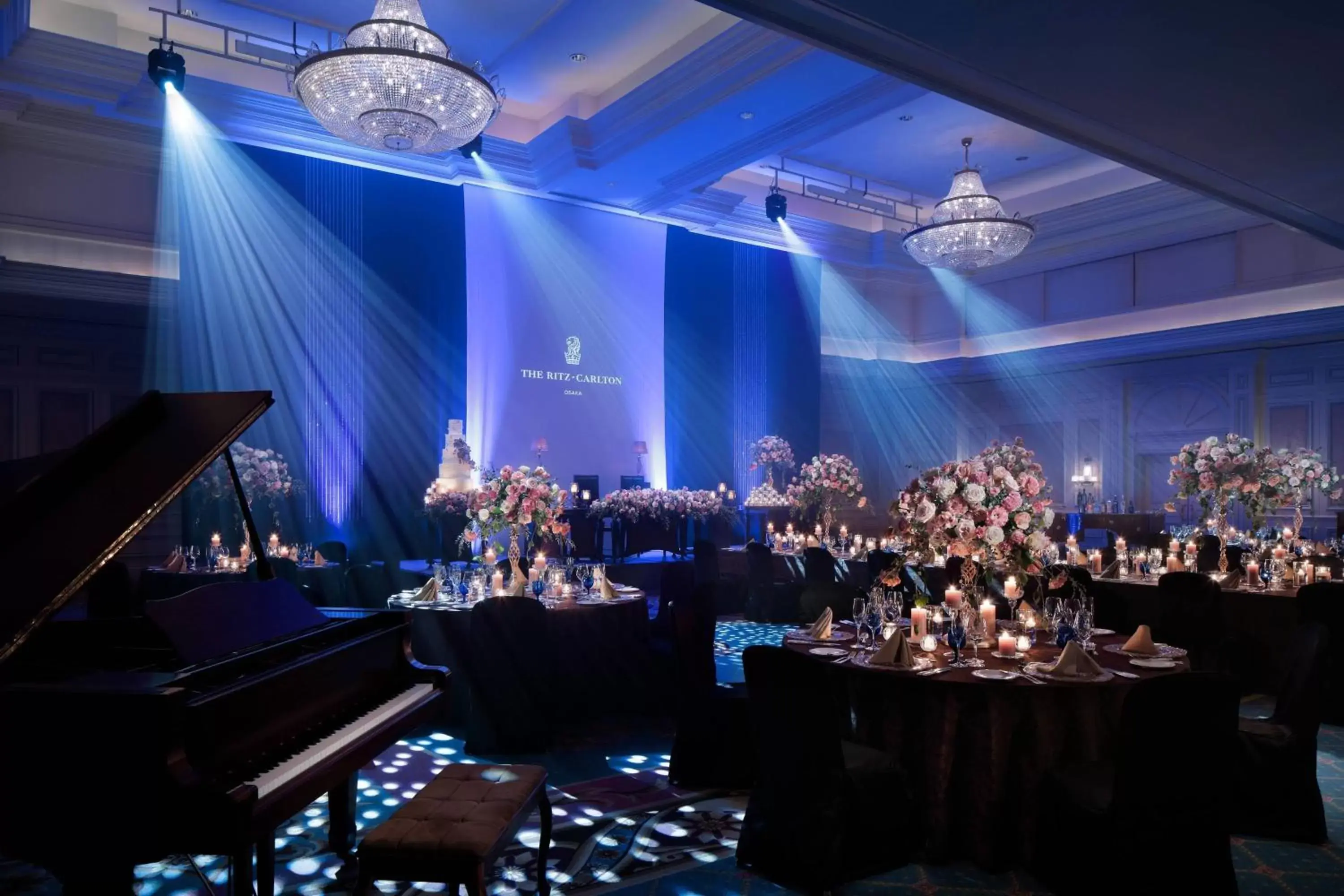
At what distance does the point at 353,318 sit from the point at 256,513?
104 inches

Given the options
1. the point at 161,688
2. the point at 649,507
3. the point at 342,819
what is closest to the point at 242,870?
the point at 161,688

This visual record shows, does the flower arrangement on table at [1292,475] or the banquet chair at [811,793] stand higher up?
the flower arrangement on table at [1292,475]

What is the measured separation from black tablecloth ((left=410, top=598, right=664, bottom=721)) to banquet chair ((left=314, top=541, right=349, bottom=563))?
3.23m

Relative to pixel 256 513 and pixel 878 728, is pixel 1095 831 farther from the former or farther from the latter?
pixel 256 513

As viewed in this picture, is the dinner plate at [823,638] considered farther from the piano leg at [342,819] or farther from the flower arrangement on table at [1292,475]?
the flower arrangement on table at [1292,475]

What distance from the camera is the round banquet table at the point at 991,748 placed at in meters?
3.39

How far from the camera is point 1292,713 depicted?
3.73 m

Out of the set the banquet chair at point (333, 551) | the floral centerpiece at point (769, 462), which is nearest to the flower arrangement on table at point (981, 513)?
the banquet chair at point (333, 551)

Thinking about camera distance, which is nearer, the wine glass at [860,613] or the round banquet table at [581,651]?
the wine glass at [860,613]

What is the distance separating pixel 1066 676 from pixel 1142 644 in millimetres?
719

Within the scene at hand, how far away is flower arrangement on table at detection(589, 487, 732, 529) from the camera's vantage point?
1016 cm

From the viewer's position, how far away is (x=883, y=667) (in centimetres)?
360

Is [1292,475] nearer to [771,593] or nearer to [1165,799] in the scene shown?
[771,593]

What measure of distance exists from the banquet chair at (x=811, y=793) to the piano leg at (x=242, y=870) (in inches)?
67.3
